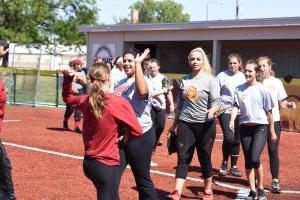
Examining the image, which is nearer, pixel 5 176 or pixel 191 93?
pixel 5 176

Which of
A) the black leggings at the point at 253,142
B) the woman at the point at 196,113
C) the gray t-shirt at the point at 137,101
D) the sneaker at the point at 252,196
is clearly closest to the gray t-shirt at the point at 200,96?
the woman at the point at 196,113

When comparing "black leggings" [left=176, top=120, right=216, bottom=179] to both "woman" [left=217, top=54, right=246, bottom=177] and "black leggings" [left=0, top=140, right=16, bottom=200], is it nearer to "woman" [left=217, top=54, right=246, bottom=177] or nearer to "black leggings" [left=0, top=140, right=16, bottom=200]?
"woman" [left=217, top=54, right=246, bottom=177]

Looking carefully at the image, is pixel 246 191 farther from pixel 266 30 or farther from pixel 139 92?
pixel 266 30

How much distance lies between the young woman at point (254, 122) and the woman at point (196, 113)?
0.54m

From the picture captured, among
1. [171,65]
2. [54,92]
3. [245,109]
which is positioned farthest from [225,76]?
[171,65]

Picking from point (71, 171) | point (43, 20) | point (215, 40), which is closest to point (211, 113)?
point (71, 171)

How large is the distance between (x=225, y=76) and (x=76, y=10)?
1952 inches

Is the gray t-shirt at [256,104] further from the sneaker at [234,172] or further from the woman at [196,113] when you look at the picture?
the sneaker at [234,172]

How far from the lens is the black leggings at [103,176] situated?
16.3ft

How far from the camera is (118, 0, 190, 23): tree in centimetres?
11435

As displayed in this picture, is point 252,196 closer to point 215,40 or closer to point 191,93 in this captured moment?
point 191,93

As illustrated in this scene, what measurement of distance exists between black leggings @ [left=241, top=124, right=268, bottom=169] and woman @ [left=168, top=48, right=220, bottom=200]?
53cm

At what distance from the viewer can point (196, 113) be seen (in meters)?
7.20

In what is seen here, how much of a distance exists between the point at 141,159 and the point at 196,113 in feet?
4.72
